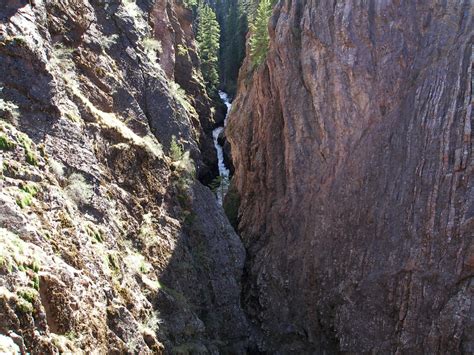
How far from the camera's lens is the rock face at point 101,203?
883 cm

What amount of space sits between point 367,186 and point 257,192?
7.03m

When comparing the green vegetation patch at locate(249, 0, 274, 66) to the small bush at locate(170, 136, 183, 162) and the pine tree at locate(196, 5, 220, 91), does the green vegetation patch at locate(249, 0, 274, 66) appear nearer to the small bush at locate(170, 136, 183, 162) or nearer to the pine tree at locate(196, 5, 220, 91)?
the small bush at locate(170, 136, 183, 162)

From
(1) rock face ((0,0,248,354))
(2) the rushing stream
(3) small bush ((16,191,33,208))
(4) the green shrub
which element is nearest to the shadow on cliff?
(1) rock face ((0,0,248,354))

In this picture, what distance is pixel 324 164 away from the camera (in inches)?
845

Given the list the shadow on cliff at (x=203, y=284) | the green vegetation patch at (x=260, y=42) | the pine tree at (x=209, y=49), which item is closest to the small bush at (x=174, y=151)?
the shadow on cliff at (x=203, y=284)

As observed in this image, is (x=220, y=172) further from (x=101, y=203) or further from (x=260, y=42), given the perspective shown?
(x=101, y=203)

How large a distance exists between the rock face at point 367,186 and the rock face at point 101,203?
11.5 ft

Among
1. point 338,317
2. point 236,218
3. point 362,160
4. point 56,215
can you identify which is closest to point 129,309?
point 56,215

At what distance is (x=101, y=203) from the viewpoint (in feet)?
41.8

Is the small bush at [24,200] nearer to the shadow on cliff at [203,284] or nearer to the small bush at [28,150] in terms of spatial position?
the small bush at [28,150]

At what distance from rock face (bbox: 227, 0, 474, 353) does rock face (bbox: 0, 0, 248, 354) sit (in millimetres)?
3493

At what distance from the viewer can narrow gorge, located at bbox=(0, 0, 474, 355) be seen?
1032cm

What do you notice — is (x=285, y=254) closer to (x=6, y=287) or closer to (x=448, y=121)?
(x=448, y=121)

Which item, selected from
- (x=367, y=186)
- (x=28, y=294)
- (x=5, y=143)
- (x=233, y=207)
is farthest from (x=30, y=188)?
(x=233, y=207)
